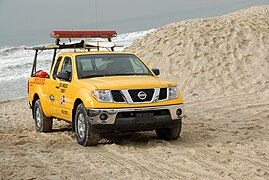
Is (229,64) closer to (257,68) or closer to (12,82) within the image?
(257,68)

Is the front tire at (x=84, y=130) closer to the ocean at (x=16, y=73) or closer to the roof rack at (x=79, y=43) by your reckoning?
the roof rack at (x=79, y=43)

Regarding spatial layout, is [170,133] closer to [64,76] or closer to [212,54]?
[64,76]

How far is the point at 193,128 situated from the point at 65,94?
9.47 feet

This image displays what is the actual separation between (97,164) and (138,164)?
0.59 m

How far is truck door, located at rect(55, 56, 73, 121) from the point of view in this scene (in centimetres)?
978

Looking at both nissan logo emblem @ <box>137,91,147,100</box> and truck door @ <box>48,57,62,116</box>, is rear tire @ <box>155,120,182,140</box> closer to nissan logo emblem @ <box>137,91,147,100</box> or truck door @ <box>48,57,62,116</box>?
nissan logo emblem @ <box>137,91,147,100</box>

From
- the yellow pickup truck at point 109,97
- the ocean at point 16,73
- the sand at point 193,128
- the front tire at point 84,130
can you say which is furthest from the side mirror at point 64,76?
the ocean at point 16,73

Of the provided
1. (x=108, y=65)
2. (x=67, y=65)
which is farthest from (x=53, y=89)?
(x=108, y=65)

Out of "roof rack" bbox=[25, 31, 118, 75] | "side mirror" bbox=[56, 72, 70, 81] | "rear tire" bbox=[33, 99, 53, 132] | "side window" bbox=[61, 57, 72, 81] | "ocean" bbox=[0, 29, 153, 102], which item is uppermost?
"roof rack" bbox=[25, 31, 118, 75]

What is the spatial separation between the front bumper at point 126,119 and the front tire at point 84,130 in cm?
15

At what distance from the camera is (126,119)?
869 centimetres

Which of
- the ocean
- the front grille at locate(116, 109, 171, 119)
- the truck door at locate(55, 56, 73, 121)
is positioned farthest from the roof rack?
the ocean

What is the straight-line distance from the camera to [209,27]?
2120cm

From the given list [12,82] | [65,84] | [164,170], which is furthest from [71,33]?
[12,82]
